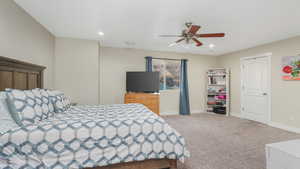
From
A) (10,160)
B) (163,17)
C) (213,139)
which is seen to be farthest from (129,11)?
(213,139)

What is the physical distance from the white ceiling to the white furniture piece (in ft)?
6.58

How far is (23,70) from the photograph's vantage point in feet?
6.96

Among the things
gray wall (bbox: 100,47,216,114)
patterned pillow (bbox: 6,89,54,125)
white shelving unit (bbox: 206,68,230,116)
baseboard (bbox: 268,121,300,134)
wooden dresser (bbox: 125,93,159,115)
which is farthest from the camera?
white shelving unit (bbox: 206,68,230,116)

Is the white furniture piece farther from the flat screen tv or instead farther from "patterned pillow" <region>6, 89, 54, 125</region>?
the flat screen tv

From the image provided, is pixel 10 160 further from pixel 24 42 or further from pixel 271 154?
pixel 271 154

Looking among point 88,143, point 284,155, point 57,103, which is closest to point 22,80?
point 57,103

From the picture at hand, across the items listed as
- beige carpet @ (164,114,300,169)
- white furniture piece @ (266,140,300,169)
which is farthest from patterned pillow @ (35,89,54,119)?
white furniture piece @ (266,140,300,169)

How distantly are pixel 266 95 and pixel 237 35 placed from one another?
214 cm

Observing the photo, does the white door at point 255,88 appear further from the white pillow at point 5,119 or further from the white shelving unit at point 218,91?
the white pillow at point 5,119

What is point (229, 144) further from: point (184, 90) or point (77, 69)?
point (77, 69)

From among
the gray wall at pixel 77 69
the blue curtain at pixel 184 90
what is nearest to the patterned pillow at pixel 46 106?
the gray wall at pixel 77 69

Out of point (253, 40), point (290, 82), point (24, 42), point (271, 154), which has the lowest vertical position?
point (271, 154)

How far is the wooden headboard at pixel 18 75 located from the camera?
1.73 metres

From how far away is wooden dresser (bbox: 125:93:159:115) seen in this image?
4.10 m
